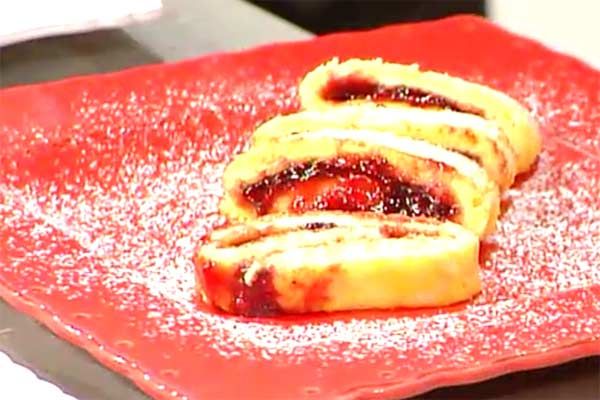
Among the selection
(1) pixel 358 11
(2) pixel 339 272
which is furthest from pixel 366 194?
(1) pixel 358 11

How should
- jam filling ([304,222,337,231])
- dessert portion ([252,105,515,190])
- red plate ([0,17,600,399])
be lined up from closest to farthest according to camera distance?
red plate ([0,17,600,399])
jam filling ([304,222,337,231])
dessert portion ([252,105,515,190])

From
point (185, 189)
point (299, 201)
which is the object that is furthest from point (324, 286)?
point (185, 189)

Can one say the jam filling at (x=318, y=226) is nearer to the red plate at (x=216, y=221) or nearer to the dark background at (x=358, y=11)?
the red plate at (x=216, y=221)

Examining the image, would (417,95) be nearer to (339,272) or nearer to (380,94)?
(380,94)

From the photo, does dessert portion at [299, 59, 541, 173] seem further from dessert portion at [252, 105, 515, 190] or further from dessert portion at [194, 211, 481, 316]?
dessert portion at [194, 211, 481, 316]

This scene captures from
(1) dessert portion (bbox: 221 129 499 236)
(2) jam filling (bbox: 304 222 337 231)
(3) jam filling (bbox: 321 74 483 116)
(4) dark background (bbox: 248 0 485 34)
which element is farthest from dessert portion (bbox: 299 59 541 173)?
(4) dark background (bbox: 248 0 485 34)

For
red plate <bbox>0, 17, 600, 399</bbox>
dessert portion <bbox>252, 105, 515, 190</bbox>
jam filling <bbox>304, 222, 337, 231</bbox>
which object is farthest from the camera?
dessert portion <bbox>252, 105, 515, 190</bbox>
